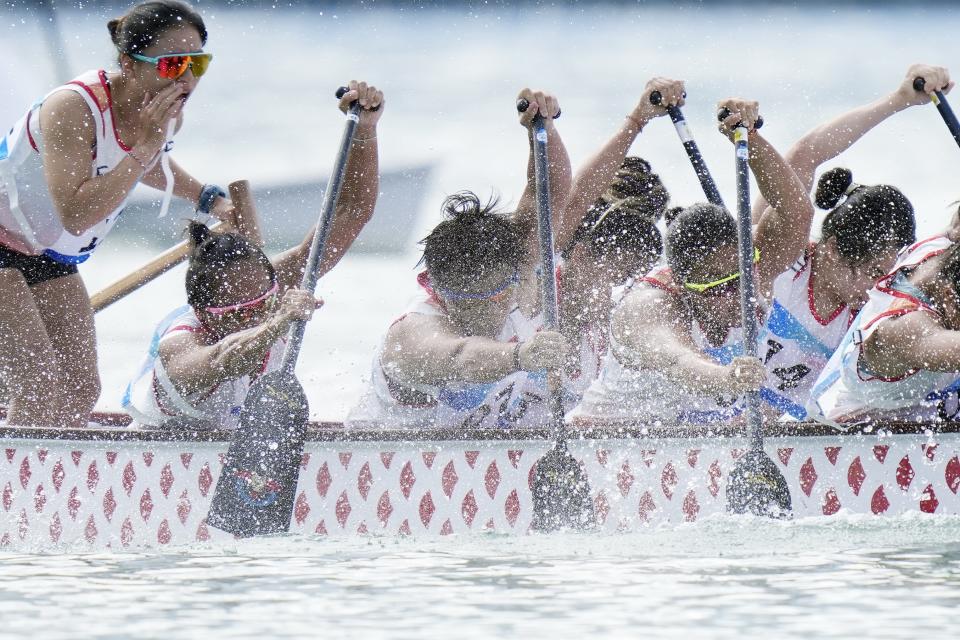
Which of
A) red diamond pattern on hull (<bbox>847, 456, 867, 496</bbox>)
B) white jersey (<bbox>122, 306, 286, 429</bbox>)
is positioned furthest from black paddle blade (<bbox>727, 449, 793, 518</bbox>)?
white jersey (<bbox>122, 306, 286, 429</bbox>)

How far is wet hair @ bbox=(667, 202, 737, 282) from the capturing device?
3473 mm

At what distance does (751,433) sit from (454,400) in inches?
29.8

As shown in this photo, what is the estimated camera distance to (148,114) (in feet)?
10.8

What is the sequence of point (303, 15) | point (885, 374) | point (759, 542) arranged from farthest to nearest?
point (303, 15) → point (885, 374) → point (759, 542)

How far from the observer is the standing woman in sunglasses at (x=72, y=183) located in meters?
3.37

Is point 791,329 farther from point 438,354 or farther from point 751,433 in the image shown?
point 438,354

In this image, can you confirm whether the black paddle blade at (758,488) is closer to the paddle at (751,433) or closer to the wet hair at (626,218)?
the paddle at (751,433)

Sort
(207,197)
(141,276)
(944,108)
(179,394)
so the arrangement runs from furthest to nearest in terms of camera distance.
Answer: (141,276)
(207,197)
(944,108)
(179,394)

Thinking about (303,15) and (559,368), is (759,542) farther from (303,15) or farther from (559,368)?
(303,15)

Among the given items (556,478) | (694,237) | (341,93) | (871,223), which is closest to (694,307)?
(694,237)

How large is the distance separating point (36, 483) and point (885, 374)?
2.22m

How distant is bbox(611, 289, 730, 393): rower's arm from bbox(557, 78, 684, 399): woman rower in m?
0.29

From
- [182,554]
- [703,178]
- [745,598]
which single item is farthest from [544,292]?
[745,598]

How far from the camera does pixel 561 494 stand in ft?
10.9
